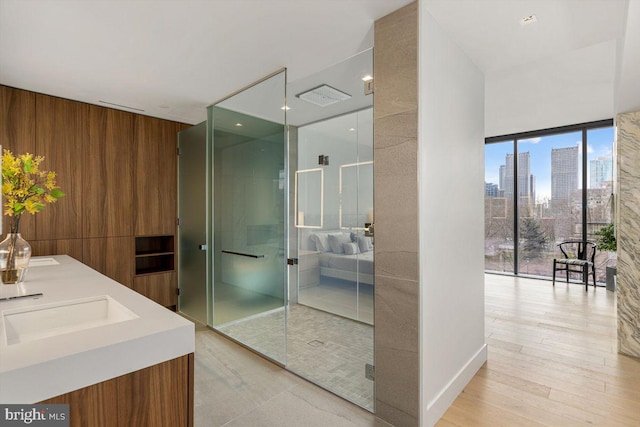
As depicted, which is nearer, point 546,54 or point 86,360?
point 86,360

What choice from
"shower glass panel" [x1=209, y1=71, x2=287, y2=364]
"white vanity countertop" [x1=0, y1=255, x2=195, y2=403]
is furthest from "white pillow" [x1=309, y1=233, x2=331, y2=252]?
"white vanity countertop" [x1=0, y1=255, x2=195, y2=403]

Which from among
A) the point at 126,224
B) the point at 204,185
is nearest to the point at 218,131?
the point at 204,185

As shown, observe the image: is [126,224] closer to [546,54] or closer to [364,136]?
[364,136]

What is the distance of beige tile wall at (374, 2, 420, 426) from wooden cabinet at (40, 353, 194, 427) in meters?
1.21

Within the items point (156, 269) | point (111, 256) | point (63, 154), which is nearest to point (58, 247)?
point (111, 256)

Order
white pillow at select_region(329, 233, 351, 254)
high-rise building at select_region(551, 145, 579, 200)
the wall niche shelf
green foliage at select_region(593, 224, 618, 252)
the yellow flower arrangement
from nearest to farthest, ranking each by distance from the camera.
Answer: the yellow flower arrangement < white pillow at select_region(329, 233, 351, 254) < the wall niche shelf < green foliage at select_region(593, 224, 618, 252) < high-rise building at select_region(551, 145, 579, 200)

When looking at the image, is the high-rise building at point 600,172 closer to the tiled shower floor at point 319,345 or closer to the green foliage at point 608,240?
the green foliage at point 608,240

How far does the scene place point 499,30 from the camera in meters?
2.10

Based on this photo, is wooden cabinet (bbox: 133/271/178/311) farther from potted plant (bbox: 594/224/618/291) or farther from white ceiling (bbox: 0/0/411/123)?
potted plant (bbox: 594/224/618/291)

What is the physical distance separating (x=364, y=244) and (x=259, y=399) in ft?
4.59

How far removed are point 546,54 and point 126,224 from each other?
4.45m

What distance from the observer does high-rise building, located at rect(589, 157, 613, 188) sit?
5430 millimetres

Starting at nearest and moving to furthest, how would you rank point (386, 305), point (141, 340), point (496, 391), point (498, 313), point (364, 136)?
point (141, 340) < point (386, 305) < point (496, 391) < point (364, 136) < point (498, 313)

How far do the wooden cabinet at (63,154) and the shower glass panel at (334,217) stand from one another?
2.44m
